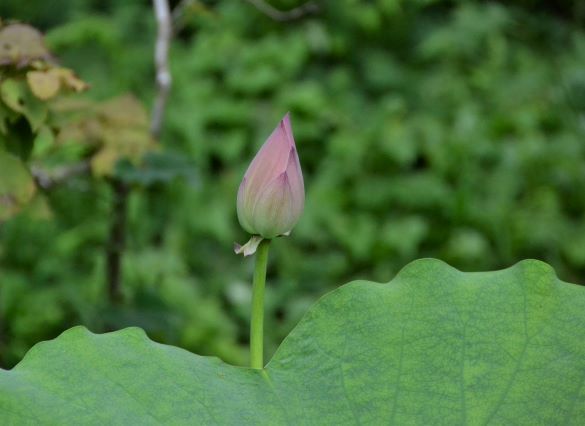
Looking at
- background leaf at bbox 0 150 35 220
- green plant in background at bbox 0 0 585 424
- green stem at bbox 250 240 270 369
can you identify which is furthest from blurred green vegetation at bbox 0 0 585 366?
green stem at bbox 250 240 270 369

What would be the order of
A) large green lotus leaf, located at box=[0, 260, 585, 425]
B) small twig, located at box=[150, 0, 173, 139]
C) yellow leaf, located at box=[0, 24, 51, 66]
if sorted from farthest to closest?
small twig, located at box=[150, 0, 173, 139], yellow leaf, located at box=[0, 24, 51, 66], large green lotus leaf, located at box=[0, 260, 585, 425]

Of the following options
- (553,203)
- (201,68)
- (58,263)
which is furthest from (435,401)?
(201,68)

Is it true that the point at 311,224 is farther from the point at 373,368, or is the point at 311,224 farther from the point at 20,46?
the point at 373,368

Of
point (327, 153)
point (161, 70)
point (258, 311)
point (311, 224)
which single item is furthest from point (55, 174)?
point (327, 153)

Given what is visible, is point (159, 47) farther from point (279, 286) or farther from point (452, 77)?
point (452, 77)

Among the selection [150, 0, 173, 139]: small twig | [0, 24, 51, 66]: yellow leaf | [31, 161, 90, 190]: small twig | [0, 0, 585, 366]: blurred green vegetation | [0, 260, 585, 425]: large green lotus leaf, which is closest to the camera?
[0, 260, 585, 425]: large green lotus leaf

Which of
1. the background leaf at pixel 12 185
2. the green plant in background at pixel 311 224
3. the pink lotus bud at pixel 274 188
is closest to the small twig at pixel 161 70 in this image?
the green plant in background at pixel 311 224

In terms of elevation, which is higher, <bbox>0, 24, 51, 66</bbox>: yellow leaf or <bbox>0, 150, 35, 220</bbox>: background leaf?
<bbox>0, 24, 51, 66</bbox>: yellow leaf

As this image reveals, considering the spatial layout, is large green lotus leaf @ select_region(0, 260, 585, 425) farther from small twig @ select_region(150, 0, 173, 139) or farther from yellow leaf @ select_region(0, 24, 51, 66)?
small twig @ select_region(150, 0, 173, 139)
